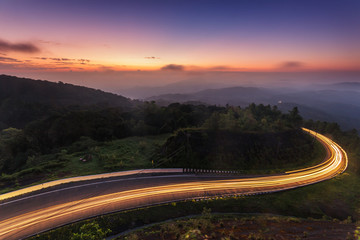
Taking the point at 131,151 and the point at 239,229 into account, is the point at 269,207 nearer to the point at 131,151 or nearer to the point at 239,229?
the point at 239,229

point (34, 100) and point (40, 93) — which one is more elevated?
point (40, 93)

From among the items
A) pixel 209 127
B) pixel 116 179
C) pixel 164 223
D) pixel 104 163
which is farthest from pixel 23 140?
pixel 209 127

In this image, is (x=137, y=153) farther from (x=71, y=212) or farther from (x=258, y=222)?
(x=258, y=222)

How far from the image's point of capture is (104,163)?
3014cm

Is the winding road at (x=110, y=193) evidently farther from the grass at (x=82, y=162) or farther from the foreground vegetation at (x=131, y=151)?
the foreground vegetation at (x=131, y=151)

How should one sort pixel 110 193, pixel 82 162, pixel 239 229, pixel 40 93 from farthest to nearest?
1. pixel 40 93
2. pixel 82 162
3. pixel 110 193
4. pixel 239 229

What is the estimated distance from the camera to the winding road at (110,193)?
17.7 m

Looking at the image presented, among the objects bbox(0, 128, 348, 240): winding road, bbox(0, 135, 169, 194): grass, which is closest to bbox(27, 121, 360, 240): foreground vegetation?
bbox(0, 128, 348, 240): winding road

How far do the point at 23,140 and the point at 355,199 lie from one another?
6789 cm

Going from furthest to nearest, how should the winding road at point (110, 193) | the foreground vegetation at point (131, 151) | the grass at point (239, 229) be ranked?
the foreground vegetation at point (131, 151), the winding road at point (110, 193), the grass at point (239, 229)

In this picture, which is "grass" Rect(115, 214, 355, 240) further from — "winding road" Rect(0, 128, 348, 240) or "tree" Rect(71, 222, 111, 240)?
"winding road" Rect(0, 128, 348, 240)

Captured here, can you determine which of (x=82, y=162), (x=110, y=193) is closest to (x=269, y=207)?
(x=110, y=193)

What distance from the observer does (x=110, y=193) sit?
22172mm

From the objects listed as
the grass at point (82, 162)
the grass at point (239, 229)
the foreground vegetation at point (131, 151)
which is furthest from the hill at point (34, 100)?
the grass at point (239, 229)
